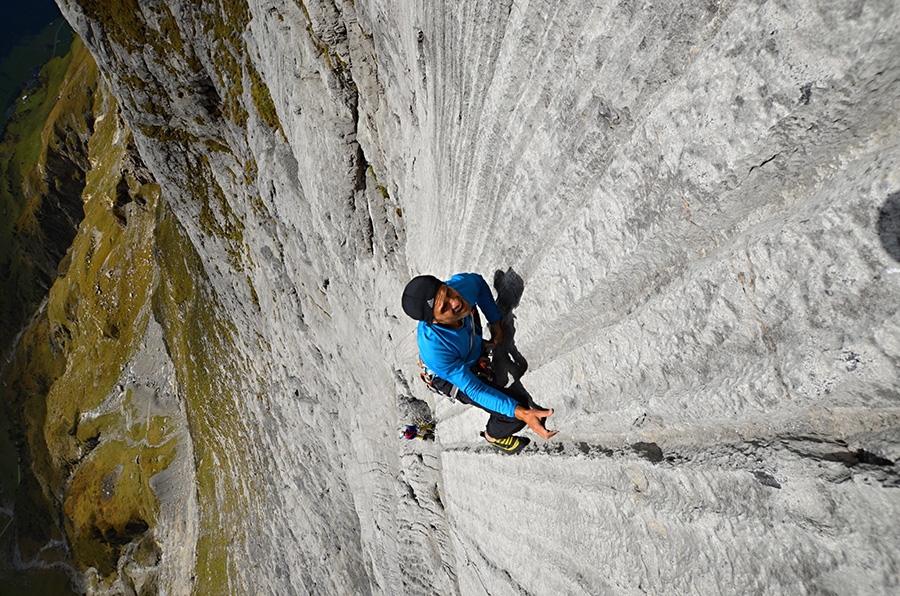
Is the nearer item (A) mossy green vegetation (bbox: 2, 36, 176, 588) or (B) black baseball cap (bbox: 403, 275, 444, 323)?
(B) black baseball cap (bbox: 403, 275, 444, 323)

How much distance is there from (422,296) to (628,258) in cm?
151

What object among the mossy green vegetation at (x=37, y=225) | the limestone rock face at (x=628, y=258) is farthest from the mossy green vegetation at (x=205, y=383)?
the mossy green vegetation at (x=37, y=225)

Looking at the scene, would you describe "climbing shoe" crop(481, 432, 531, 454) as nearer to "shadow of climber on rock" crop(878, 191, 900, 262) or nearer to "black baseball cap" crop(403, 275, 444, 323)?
"black baseball cap" crop(403, 275, 444, 323)

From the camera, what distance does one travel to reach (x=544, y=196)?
3.32 meters

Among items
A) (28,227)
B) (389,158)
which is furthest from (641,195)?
(28,227)

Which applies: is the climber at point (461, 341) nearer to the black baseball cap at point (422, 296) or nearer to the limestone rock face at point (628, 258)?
the black baseball cap at point (422, 296)

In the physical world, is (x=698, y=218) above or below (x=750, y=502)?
above

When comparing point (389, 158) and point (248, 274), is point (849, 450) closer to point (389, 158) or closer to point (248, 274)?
point (389, 158)

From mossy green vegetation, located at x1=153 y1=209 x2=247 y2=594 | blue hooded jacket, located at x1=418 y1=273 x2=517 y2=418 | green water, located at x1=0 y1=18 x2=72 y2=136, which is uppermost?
green water, located at x1=0 y1=18 x2=72 y2=136

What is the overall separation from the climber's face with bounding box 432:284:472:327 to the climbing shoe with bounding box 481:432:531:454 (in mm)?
1451

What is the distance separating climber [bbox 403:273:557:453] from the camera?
143 inches

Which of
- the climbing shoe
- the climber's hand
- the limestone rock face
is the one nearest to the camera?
the limestone rock face

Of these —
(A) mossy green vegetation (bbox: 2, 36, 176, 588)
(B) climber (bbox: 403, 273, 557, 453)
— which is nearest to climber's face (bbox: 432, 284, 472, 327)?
(B) climber (bbox: 403, 273, 557, 453)

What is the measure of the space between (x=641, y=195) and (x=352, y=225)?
5506mm
